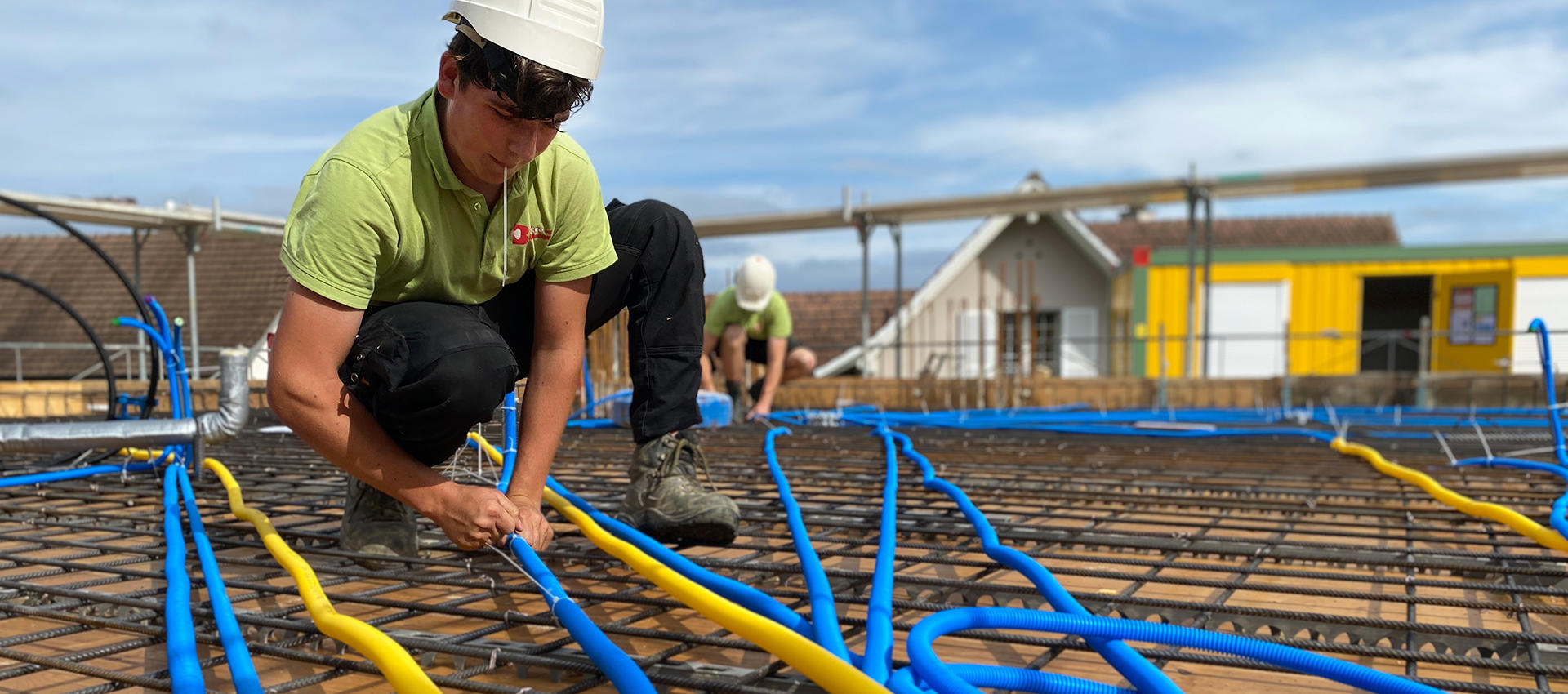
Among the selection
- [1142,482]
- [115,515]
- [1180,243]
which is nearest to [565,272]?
[115,515]

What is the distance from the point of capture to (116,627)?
127 cm

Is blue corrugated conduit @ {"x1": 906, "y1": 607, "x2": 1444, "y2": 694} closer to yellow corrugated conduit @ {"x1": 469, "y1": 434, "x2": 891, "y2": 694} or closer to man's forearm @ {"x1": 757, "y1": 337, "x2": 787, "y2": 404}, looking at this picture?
yellow corrugated conduit @ {"x1": 469, "y1": 434, "x2": 891, "y2": 694}

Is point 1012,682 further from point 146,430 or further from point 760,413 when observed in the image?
point 760,413

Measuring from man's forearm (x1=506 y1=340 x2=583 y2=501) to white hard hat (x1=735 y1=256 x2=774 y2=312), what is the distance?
10.8 feet

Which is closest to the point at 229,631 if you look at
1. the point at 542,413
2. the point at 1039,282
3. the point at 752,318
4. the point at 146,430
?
the point at 542,413

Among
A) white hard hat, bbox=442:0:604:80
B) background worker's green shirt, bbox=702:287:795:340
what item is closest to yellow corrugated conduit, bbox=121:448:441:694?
white hard hat, bbox=442:0:604:80

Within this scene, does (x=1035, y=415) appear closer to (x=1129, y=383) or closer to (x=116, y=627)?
(x=1129, y=383)

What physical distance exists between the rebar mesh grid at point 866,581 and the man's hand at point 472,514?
0.38ft

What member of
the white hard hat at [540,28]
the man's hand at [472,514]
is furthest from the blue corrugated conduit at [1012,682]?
the white hard hat at [540,28]

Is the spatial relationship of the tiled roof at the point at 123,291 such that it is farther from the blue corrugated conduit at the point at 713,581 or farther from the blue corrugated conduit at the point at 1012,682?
the blue corrugated conduit at the point at 1012,682

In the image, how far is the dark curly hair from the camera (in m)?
1.14

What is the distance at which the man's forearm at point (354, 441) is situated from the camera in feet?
4.00

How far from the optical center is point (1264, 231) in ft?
52.5

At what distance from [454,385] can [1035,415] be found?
4.63m
